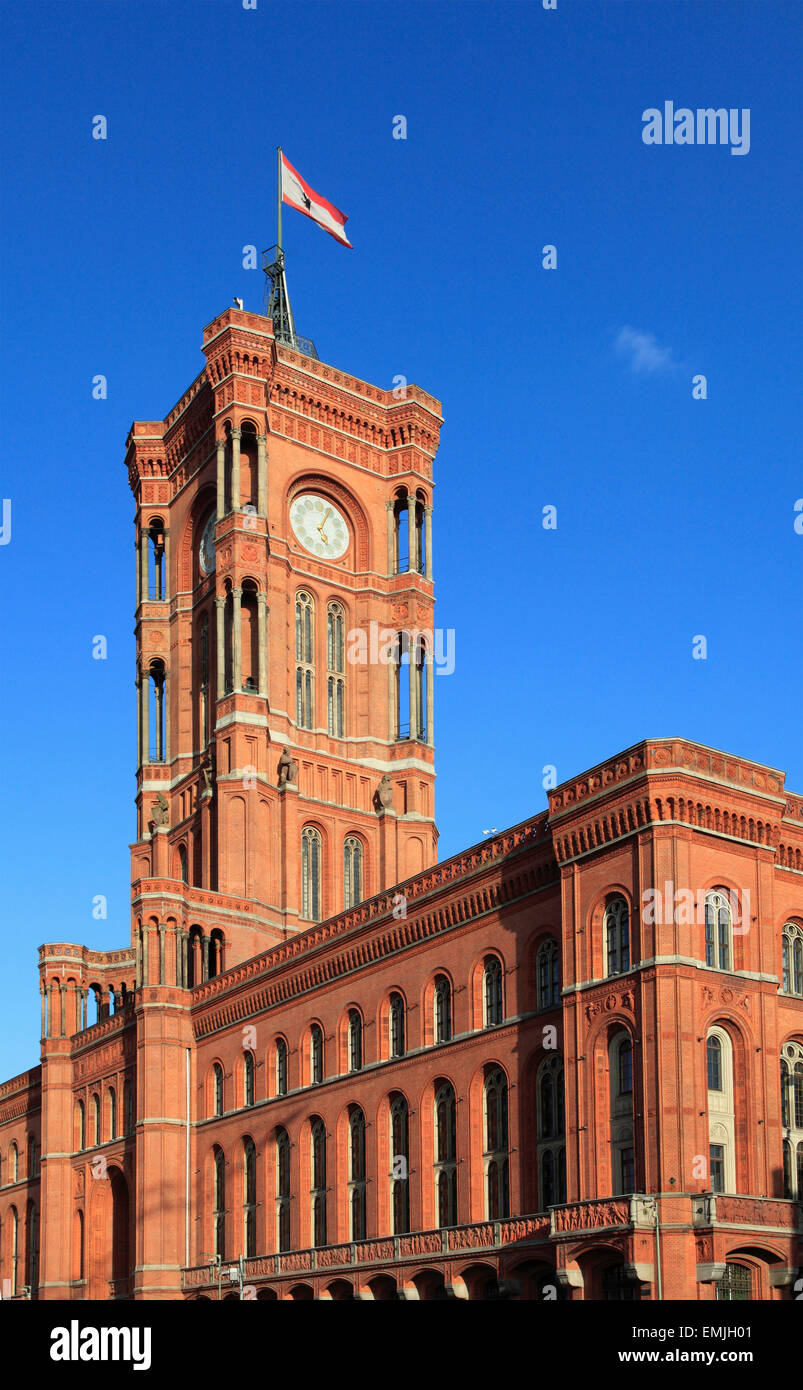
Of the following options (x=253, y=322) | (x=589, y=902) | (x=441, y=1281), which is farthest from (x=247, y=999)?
(x=253, y=322)

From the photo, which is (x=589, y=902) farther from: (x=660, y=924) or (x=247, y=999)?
(x=247, y=999)

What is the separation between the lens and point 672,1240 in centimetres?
4575

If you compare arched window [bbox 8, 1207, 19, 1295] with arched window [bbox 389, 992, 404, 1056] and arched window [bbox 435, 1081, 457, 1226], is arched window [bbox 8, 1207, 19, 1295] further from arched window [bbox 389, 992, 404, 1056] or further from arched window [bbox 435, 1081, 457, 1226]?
arched window [bbox 435, 1081, 457, 1226]

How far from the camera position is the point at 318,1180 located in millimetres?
67000

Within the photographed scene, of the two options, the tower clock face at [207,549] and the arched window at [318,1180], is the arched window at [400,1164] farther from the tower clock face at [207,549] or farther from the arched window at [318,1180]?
the tower clock face at [207,549]

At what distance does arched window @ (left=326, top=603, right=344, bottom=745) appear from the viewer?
94375 millimetres

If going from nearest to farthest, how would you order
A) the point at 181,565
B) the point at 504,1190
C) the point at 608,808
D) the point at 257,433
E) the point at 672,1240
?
the point at 672,1240 → the point at 608,808 → the point at 504,1190 → the point at 257,433 → the point at 181,565

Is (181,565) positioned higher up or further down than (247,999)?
higher up

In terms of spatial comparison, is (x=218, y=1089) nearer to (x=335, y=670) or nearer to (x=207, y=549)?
(x=335, y=670)

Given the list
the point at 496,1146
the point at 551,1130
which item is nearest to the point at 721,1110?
the point at 551,1130

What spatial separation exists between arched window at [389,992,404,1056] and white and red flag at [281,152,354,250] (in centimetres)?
4937

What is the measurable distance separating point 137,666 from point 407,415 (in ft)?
68.3

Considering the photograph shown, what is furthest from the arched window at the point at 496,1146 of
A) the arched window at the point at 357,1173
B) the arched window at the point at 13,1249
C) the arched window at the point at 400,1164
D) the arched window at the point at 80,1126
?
the arched window at the point at 13,1249

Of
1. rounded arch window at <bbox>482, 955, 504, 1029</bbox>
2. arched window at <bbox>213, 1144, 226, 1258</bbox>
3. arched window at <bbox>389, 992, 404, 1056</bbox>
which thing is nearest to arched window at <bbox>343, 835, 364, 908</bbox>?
arched window at <bbox>213, 1144, 226, 1258</bbox>
